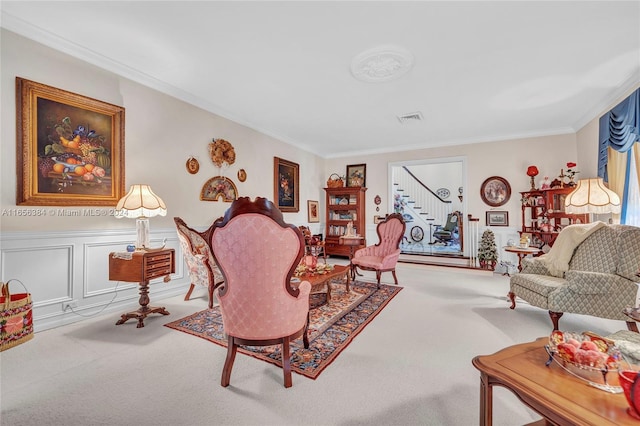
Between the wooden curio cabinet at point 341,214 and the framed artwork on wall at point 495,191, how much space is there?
111 inches

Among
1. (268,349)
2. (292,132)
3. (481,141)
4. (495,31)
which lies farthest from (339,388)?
(481,141)

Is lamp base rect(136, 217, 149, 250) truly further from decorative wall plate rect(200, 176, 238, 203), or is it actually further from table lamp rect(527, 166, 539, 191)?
table lamp rect(527, 166, 539, 191)

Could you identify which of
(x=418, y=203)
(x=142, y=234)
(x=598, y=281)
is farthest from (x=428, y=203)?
(x=142, y=234)

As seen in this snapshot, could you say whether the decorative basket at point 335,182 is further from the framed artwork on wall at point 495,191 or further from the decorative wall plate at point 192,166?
the decorative wall plate at point 192,166

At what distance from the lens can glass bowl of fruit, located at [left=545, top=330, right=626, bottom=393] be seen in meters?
1.19

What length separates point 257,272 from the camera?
1778 millimetres

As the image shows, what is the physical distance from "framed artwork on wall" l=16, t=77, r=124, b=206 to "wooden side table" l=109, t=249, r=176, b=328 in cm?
83

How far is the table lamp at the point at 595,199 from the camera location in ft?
11.9

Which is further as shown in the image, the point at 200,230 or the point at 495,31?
the point at 200,230

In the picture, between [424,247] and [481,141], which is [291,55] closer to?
[481,141]

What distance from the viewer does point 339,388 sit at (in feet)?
6.06

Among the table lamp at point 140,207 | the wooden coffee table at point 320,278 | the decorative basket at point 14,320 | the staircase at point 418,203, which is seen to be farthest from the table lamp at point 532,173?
the decorative basket at point 14,320

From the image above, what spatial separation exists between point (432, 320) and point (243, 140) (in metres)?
4.39

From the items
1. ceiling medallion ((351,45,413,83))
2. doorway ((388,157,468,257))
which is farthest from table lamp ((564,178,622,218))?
doorway ((388,157,468,257))
